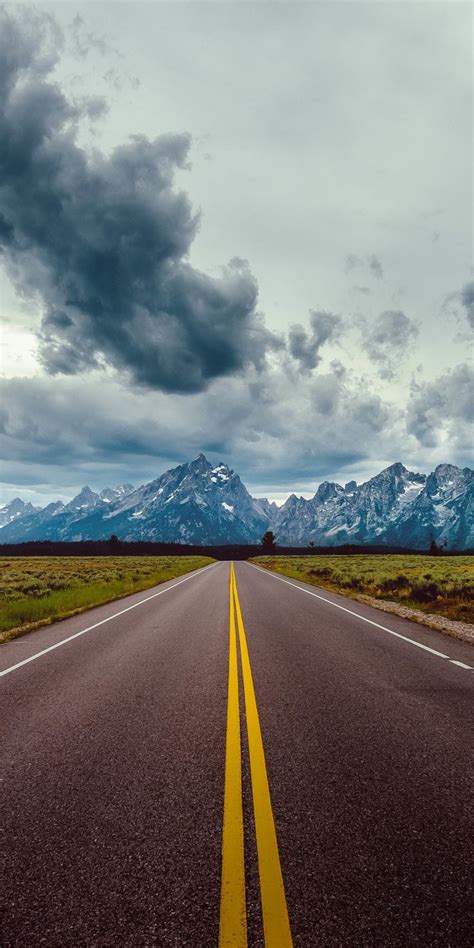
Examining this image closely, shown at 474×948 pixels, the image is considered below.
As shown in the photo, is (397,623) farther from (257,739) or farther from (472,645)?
(257,739)

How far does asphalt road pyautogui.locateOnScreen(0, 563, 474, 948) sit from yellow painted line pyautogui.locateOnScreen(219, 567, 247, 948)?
0.04ft

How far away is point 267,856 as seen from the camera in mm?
2801

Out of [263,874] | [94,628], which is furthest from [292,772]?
[94,628]

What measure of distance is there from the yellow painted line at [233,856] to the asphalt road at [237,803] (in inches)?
0.5

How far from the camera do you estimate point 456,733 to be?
493 centimetres

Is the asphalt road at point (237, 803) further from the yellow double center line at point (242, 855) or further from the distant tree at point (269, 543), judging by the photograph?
the distant tree at point (269, 543)

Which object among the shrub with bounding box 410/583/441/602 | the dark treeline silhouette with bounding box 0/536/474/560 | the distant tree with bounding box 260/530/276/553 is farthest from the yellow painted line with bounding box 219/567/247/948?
the distant tree with bounding box 260/530/276/553

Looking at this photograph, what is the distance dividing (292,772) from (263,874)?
4.57ft

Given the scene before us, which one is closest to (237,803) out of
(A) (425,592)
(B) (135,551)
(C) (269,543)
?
(A) (425,592)

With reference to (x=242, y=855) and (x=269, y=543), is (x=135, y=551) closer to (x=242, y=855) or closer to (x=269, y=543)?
(x=269, y=543)

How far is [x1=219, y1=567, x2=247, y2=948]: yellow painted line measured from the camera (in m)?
2.22

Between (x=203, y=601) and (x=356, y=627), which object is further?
(x=203, y=601)

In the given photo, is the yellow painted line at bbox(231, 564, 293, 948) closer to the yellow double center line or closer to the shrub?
the yellow double center line

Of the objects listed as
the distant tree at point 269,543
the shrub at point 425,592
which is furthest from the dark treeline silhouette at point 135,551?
the shrub at point 425,592
